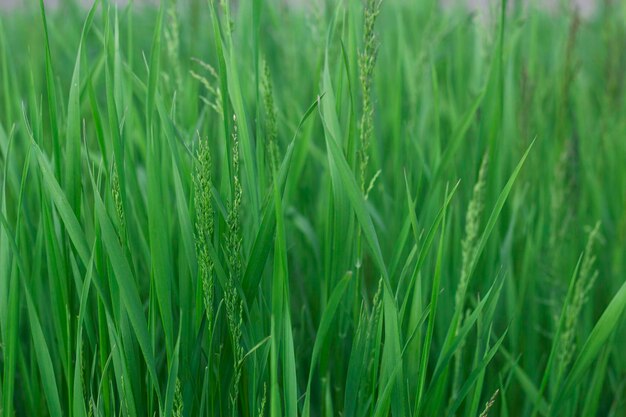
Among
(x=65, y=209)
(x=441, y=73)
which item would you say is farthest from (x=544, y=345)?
(x=441, y=73)

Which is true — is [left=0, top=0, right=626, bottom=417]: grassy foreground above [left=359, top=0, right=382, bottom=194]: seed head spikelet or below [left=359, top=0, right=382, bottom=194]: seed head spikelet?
below

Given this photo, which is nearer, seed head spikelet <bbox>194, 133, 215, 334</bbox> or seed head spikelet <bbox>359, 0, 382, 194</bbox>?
seed head spikelet <bbox>194, 133, 215, 334</bbox>

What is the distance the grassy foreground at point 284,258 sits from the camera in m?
0.91

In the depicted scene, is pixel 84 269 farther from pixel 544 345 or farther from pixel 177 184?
pixel 544 345

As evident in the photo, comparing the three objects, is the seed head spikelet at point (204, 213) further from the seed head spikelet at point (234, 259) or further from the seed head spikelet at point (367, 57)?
the seed head spikelet at point (367, 57)

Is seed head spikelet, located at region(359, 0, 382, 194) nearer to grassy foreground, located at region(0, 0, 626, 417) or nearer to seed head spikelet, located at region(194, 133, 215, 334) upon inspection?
grassy foreground, located at region(0, 0, 626, 417)

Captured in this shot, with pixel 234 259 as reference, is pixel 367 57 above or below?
above

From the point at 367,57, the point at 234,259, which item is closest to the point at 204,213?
the point at 234,259

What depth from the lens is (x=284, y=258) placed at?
2.87ft

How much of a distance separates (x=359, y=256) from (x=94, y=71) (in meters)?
0.64

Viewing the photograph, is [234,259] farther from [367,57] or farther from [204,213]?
[367,57]

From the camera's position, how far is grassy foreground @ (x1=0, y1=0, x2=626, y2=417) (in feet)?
2.98

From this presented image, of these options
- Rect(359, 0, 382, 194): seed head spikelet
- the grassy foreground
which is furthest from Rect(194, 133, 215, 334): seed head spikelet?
Rect(359, 0, 382, 194): seed head spikelet

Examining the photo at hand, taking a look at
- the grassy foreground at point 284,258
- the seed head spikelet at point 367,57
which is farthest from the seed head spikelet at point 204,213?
the seed head spikelet at point 367,57
